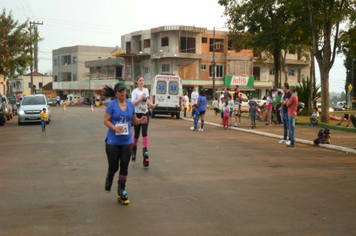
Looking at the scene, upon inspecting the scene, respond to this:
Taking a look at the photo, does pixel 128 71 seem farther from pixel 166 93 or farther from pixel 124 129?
pixel 124 129

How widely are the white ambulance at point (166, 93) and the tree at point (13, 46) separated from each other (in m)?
10.0

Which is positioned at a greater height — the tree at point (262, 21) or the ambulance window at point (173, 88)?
the tree at point (262, 21)

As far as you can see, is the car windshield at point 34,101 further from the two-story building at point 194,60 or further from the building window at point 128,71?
the building window at point 128,71

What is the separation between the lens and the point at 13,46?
3325cm

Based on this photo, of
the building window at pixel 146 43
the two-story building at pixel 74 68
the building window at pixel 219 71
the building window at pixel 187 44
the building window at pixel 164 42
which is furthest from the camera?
the two-story building at pixel 74 68

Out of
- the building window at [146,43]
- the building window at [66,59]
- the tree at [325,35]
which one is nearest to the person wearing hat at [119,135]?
the tree at [325,35]

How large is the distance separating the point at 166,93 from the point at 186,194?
24.0 metres

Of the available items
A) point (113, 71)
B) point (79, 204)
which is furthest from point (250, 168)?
point (113, 71)

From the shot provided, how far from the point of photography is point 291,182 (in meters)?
8.99

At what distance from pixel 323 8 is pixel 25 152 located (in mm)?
15029

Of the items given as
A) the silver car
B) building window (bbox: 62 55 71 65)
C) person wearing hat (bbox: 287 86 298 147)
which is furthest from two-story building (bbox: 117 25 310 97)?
person wearing hat (bbox: 287 86 298 147)

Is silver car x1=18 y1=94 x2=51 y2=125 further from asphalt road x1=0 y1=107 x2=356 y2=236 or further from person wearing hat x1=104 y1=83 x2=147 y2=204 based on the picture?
person wearing hat x1=104 y1=83 x2=147 y2=204

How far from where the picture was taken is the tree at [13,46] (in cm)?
3253

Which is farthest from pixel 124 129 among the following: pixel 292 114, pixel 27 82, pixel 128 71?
pixel 27 82
